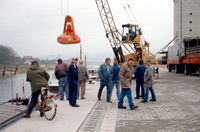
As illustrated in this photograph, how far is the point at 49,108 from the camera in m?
6.38

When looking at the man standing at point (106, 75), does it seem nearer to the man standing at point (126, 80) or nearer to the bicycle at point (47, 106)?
the man standing at point (126, 80)

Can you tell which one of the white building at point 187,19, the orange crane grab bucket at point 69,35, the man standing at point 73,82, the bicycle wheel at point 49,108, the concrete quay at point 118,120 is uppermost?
the white building at point 187,19

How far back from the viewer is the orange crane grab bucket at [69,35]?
11.6 m

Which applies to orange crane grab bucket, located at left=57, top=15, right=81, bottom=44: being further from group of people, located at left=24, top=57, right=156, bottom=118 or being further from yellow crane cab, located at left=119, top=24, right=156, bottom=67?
yellow crane cab, located at left=119, top=24, right=156, bottom=67

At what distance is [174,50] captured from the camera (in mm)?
31906

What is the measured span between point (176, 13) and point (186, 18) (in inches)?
187

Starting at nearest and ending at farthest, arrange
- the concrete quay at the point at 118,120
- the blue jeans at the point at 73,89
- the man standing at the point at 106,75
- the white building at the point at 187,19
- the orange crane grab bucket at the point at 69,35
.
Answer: the concrete quay at the point at 118,120
the blue jeans at the point at 73,89
the man standing at the point at 106,75
the orange crane grab bucket at the point at 69,35
the white building at the point at 187,19

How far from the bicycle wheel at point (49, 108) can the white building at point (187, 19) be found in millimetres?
64973

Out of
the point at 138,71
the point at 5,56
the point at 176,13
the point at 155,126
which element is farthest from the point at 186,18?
the point at 155,126

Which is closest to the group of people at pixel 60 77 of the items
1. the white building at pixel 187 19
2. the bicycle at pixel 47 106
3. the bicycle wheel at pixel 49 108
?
the bicycle at pixel 47 106

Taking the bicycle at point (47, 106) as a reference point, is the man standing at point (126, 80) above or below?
above

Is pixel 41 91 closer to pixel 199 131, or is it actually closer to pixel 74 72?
pixel 74 72

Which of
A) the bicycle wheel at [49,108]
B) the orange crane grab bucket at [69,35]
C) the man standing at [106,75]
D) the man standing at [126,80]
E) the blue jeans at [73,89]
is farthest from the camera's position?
the orange crane grab bucket at [69,35]

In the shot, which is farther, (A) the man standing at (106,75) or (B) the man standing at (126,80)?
(A) the man standing at (106,75)
